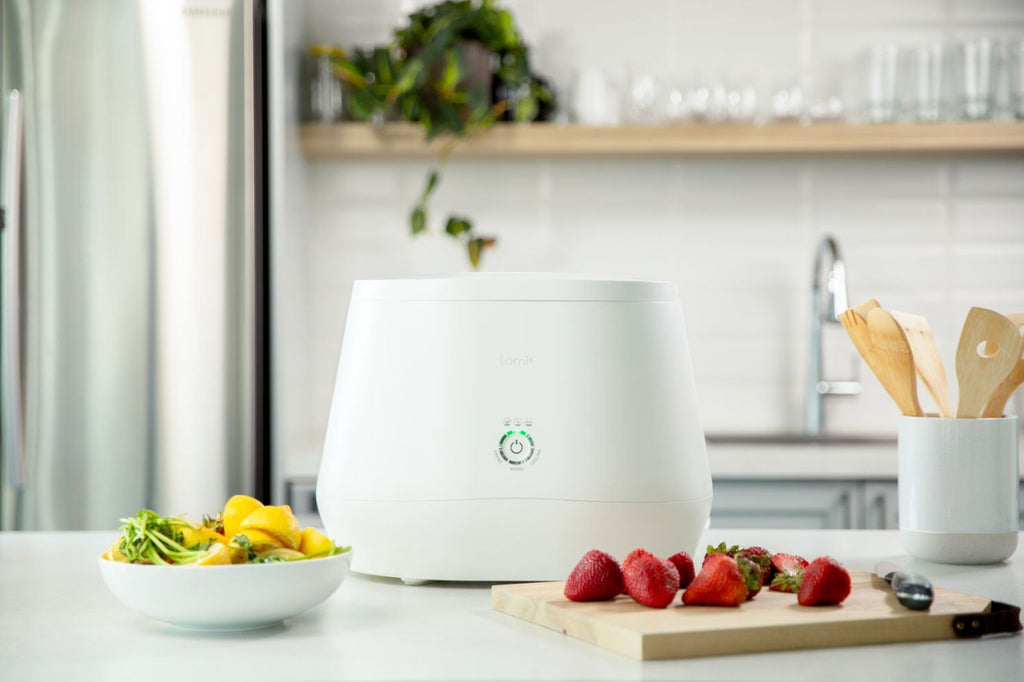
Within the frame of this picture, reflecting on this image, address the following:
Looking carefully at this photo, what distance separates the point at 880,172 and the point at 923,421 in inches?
73.2

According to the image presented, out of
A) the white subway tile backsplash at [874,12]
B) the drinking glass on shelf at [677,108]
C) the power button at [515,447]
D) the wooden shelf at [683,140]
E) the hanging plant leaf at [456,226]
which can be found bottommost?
the power button at [515,447]

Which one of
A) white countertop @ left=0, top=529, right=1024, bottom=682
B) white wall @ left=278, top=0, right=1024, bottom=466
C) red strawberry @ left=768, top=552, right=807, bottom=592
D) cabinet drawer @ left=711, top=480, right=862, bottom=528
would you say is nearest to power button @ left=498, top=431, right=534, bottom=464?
white countertop @ left=0, top=529, right=1024, bottom=682

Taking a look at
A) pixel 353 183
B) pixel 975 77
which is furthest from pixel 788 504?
pixel 353 183

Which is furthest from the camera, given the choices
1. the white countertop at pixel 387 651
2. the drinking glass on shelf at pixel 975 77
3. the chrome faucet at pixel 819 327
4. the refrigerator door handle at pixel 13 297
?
the chrome faucet at pixel 819 327

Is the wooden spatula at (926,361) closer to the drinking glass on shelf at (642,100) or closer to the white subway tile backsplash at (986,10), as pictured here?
the drinking glass on shelf at (642,100)

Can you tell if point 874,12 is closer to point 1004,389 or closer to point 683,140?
point 683,140

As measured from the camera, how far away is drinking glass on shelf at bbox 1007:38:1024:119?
2582 millimetres

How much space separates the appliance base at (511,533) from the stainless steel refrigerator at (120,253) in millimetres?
1438

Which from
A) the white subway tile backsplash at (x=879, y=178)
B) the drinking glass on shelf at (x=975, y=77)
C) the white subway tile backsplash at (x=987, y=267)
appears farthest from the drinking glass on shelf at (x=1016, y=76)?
the white subway tile backsplash at (x=987, y=267)

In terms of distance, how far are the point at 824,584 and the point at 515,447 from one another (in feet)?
0.96

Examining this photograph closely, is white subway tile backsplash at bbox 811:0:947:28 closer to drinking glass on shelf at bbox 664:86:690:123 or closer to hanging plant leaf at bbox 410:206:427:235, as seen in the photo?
drinking glass on shelf at bbox 664:86:690:123

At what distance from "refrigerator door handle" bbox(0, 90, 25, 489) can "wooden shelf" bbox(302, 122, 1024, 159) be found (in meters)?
0.63

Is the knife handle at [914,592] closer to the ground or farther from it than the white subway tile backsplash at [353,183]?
closer to the ground

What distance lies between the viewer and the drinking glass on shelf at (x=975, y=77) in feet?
8.42
